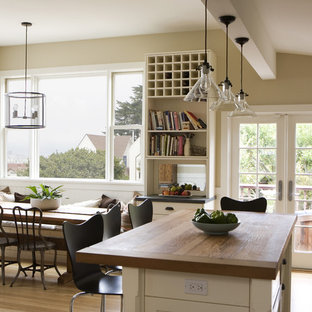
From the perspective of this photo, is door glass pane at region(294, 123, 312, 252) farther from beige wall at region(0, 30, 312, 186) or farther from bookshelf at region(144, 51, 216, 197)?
bookshelf at region(144, 51, 216, 197)

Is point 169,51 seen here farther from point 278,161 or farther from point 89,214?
point 89,214

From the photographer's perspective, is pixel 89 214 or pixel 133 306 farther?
pixel 89 214

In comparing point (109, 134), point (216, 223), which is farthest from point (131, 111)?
point (216, 223)

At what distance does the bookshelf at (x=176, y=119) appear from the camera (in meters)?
6.06

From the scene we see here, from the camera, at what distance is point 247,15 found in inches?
137

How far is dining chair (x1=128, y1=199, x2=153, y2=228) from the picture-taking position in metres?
4.00

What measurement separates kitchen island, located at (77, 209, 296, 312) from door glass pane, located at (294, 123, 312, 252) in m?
3.44

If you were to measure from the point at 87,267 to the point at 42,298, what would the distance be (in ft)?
5.49

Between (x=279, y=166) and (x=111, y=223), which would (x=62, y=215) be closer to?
(x=111, y=223)

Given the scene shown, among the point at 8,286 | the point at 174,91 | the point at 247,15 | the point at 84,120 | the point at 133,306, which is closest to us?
the point at 133,306

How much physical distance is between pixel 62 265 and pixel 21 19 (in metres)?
3.11

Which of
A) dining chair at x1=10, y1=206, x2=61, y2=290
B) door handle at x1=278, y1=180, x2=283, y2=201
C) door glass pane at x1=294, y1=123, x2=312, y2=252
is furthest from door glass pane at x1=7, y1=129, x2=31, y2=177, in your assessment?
door glass pane at x1=294, y1=123, x2=312, y2=252

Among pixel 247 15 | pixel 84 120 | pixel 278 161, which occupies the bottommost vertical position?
pixel 278 161

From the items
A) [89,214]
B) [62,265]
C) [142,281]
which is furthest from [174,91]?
[142,281]
